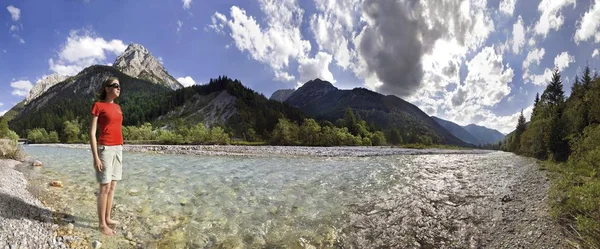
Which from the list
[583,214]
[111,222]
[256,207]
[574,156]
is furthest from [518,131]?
[111,222]

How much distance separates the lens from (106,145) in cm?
754

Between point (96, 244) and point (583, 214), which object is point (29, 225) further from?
point (583, 214)

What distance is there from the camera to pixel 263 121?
14325 centimetres

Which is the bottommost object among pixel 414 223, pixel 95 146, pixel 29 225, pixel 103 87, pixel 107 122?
pixel 414 223

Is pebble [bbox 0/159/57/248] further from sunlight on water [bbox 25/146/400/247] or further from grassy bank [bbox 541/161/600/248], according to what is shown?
grassy bank [bbox 541/161/600/248]

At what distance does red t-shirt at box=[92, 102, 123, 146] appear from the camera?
7.51 meters

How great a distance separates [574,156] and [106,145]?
2544 centimetres

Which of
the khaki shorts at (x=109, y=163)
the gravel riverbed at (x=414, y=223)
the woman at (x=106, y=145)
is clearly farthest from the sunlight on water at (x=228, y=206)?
the khaki shorts at (x=109, y=163)

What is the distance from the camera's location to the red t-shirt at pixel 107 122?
7505 millimetres

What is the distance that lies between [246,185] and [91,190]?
7.15 metres

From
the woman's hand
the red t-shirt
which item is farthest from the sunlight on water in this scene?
the red t-shirt

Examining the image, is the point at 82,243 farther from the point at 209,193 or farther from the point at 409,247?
the point at 409,247

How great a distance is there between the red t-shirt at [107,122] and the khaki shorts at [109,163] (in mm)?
163

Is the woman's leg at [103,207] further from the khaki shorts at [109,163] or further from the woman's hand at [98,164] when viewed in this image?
the woman's hand at [98,164]
